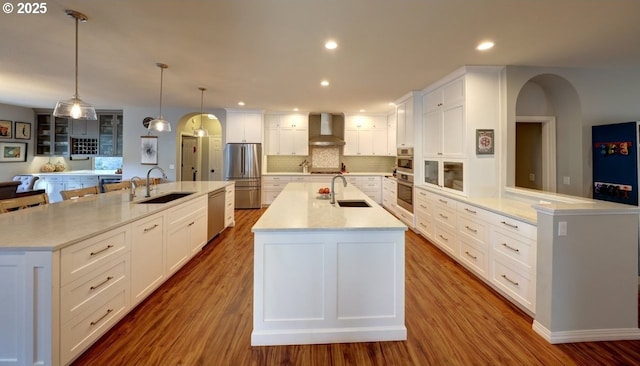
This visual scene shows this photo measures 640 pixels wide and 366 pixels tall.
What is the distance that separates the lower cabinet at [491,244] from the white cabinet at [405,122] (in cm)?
144

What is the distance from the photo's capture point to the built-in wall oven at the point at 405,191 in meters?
5.12

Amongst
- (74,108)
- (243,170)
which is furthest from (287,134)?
(74,108)

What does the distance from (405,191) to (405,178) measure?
26cm

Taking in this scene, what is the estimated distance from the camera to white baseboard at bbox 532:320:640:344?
2.03 meters

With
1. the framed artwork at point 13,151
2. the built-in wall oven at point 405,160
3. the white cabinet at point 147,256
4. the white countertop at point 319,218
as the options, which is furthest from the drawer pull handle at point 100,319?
the framed artwork at point 13,151

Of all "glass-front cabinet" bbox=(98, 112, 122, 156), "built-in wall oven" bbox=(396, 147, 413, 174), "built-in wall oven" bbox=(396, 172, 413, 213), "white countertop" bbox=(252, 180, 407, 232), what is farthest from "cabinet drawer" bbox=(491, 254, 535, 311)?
"glass-front cabinet" bbox=(98, 112, 122, 156)

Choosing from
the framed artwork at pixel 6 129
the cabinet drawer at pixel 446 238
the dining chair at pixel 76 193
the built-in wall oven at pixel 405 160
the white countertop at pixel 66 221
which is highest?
the framed artwork at pixel 6 129

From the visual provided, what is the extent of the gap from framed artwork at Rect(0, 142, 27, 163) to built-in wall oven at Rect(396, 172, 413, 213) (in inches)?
356

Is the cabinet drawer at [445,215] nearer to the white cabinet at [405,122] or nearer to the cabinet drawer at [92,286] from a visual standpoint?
the white cabinet at [405,122]

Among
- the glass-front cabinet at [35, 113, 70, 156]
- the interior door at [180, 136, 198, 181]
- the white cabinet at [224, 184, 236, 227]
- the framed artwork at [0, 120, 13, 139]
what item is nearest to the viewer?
the white cabinet at [224, 184, 236, 227]

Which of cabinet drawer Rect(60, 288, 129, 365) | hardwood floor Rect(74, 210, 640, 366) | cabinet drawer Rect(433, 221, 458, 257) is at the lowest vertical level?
hardwood floor Rect(74, 210, 640, 366)

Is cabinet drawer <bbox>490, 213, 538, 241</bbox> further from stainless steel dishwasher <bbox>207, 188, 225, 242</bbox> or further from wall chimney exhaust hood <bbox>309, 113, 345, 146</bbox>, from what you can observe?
wall chimney exhaust hood <bbox>309, 113, 345, 146</bbox>

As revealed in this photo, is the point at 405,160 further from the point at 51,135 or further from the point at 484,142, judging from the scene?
the point at 51,135

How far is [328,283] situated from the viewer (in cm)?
200
